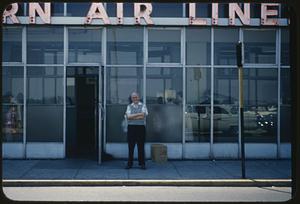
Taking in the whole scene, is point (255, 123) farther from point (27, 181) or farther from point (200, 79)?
point (27, 181)

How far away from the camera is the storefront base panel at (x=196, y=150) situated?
13.1 metres

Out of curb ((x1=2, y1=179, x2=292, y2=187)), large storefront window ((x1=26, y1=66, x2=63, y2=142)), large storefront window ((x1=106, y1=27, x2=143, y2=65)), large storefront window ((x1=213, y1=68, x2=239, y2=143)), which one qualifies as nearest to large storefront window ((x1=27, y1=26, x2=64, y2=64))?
large storefront window ((x1=26, y1=66, x2=63, y2=142))

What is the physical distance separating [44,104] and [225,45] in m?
5.67

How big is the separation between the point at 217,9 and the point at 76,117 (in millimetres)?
5243

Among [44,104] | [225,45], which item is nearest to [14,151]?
[44,104]

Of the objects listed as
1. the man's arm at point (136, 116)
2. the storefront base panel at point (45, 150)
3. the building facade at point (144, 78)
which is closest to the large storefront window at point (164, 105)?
the building facade at point (144, 78)

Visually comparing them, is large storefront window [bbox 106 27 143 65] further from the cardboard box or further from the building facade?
the cardboard box

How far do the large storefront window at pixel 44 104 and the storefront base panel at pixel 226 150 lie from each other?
15.1 ft

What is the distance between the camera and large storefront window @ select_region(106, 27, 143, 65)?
13.0 metres

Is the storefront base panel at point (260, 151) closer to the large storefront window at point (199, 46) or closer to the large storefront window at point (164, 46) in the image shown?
the large storefront window at point (199, 46)

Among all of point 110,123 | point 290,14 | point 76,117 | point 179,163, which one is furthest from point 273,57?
point 290,14

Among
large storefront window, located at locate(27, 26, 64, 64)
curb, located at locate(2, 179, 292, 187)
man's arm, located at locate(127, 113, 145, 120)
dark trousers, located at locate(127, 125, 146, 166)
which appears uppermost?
large storefront window, located at locate(27, 26, 64, 64)

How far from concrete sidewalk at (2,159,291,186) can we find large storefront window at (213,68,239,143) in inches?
33.7

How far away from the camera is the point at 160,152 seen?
1246 centimetres
